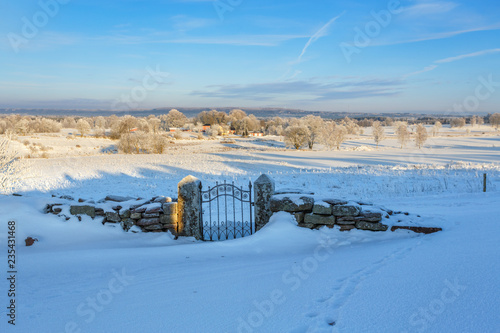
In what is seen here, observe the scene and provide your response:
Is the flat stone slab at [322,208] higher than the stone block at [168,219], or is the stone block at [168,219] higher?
the flat stone slab at [322,208]

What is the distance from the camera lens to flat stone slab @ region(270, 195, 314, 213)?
7531 millimetres

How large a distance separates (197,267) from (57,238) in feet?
12.9

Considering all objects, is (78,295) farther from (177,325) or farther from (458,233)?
(458,233)

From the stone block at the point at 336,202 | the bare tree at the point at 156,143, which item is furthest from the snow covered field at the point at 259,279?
the bare tree at the point at 156,143

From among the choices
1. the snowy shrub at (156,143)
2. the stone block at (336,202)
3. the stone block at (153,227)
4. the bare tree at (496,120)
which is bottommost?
→ the stone block at (153,227)

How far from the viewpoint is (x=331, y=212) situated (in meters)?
7.42

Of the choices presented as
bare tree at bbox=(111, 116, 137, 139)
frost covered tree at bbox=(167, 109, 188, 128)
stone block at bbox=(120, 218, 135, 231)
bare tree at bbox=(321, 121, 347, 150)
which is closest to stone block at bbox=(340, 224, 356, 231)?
stone block at bbox=(120, 218, 135, 231)

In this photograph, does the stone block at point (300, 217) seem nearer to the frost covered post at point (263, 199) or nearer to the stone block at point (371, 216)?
the frost covered post at point (263, 199)

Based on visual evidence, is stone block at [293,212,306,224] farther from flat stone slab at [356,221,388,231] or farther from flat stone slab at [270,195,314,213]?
flat stone slab at [356,221,388,231]

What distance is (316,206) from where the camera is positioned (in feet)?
24.5

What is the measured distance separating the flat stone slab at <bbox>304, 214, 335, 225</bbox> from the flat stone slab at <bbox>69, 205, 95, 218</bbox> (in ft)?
17.3

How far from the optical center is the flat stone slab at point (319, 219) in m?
7.42

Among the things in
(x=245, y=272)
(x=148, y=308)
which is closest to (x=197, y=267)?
(x=245, y=272)

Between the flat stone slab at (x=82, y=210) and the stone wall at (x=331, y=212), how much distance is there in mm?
4615
